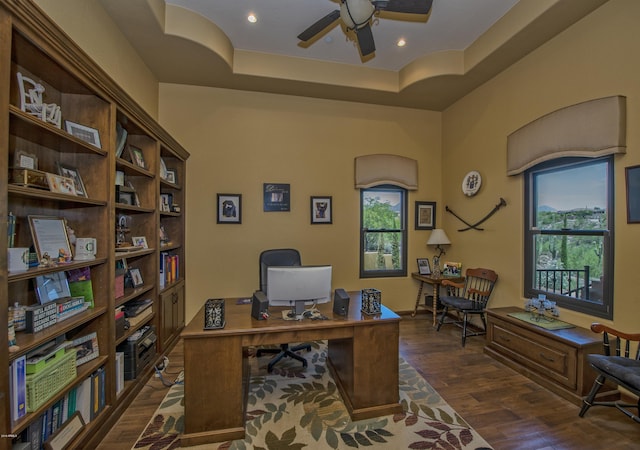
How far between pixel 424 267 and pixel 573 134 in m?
2.48

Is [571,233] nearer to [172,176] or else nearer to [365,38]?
[365,38]

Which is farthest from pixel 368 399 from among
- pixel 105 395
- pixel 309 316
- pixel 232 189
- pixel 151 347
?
pixel 232 189

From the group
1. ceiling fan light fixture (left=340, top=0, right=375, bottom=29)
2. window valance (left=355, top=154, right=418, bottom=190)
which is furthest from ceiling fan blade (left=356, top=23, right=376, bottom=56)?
window valance (left=355, top=154, right=418, bottom=190)

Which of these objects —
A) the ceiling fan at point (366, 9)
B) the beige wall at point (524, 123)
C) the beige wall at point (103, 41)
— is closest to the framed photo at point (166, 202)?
the beige wall at point (103, 41)

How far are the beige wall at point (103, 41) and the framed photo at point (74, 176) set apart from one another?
0.97 meters

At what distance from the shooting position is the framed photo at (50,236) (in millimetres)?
1630

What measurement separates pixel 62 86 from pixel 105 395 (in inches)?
85.0

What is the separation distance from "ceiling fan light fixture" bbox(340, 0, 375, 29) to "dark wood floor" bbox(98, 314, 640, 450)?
3051mm

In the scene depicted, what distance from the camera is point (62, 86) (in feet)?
6.16

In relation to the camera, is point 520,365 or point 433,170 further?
point 433,170

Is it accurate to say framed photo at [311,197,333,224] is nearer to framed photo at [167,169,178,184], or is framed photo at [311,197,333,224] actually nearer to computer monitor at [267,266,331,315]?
framed photo at [167,169,178,184]

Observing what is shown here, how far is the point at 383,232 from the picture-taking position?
4.48 m

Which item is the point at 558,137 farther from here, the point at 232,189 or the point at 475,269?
the point at 232,189

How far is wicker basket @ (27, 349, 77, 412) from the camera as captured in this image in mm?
1422
